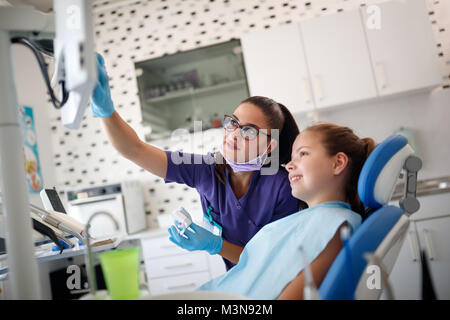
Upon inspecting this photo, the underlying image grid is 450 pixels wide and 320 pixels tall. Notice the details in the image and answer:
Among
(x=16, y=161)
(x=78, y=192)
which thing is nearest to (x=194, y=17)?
(x=78, y=192)

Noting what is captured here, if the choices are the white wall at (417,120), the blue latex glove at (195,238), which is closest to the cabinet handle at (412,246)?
the white wall at (417,120)

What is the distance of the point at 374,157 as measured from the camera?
1.03 metres

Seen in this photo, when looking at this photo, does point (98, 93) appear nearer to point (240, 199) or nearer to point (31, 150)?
point (240, 199)

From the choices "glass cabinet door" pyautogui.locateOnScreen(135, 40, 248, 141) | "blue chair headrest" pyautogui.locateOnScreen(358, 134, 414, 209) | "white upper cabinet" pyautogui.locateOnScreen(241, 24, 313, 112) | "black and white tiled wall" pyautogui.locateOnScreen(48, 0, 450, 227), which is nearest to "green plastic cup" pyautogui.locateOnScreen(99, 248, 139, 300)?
"blue chair headrest" pyautogui.locateOnScreen(358, 134, 414, 209)

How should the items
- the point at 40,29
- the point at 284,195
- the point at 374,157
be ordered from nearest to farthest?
the point at 40,29 → the point at 374,157 → the point at 284,195

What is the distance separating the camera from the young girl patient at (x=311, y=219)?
1006 millimetres

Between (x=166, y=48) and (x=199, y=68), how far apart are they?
1.75 ft

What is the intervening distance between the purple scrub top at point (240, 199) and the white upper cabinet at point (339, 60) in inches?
69.8

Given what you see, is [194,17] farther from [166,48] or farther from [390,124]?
[390,124]

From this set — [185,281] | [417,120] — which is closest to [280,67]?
[417,120]

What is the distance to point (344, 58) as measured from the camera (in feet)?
9.84

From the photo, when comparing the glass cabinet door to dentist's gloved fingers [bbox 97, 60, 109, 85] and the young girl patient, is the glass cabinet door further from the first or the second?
dentist's gloved fingers [bbox 97, 60, 109, 85]

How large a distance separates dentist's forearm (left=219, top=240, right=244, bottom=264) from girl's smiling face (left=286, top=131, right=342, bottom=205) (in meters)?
0.42
